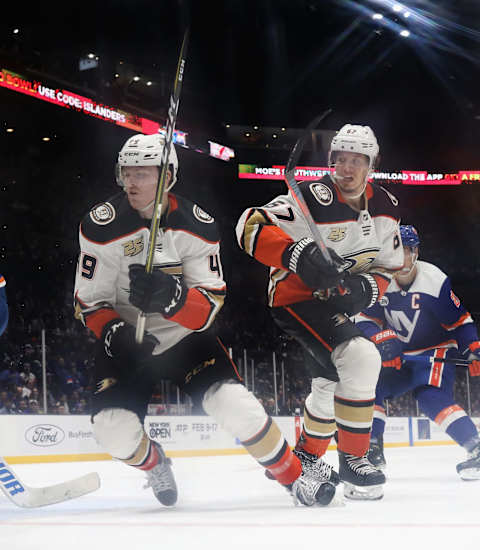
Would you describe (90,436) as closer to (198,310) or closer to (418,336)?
(418,336)

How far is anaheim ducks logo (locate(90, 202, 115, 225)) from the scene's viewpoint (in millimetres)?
2736

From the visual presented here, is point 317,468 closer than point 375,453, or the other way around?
point 317,468

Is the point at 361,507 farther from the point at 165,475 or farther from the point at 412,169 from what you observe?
the point at 412,169

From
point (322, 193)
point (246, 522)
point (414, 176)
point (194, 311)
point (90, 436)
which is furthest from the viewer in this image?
point (414, 176)

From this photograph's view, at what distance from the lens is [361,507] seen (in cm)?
254

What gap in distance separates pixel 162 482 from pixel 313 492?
0.59 metres

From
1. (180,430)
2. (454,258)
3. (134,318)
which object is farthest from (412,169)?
(134,318)

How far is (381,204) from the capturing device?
3.24 meters

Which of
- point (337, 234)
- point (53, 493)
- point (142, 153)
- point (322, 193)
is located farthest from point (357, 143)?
point (53, 493)

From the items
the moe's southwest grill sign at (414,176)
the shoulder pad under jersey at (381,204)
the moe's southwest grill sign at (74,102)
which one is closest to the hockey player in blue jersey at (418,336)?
the shoulder pad under jersey at (381,204)

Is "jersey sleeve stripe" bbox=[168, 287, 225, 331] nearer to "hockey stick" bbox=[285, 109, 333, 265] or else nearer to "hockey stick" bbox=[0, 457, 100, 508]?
"hockey stick" bbox=[285, 109, 333, 265]

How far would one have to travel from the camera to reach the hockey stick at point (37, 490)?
247 centimetres

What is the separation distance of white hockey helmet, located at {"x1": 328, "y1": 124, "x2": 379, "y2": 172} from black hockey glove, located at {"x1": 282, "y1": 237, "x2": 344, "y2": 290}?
0.52 metres

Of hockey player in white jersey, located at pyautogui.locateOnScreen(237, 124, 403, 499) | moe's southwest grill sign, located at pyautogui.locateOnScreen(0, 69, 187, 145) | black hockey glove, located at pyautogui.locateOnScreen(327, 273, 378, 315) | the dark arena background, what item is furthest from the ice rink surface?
moe's southwest grill sign, located at pyautogui.locateOnScreen(0, 69, 187, 145)
